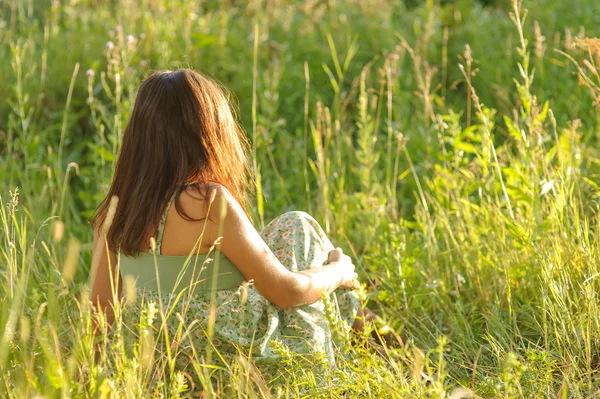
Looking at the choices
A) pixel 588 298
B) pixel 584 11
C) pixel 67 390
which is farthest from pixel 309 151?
pixel 67 390

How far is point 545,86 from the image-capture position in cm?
406

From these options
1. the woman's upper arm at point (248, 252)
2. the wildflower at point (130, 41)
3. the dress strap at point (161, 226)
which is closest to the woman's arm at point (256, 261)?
the woman's upper arm at point (248, 252)

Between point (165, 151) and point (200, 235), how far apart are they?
0.25 metres

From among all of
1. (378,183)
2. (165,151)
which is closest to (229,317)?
(165,151)

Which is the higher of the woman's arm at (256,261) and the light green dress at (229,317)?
the woman's arm at (256,261)

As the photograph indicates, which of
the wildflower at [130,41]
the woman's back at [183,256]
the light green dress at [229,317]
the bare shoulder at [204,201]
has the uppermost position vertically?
the wildflower at [130,41]

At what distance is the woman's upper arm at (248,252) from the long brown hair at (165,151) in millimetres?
77

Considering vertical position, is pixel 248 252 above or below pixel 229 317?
above

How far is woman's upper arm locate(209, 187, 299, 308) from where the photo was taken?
1.94 m

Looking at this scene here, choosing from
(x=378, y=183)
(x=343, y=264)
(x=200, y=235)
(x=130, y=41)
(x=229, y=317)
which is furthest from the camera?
(x=378, y=183)

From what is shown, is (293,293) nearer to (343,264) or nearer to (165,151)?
(343,264)

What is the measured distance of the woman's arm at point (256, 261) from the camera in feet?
6.35

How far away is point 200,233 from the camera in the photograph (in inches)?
78.0

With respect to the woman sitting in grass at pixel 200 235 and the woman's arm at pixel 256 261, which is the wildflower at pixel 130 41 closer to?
the woman sitting in grass at pixel 200 235
